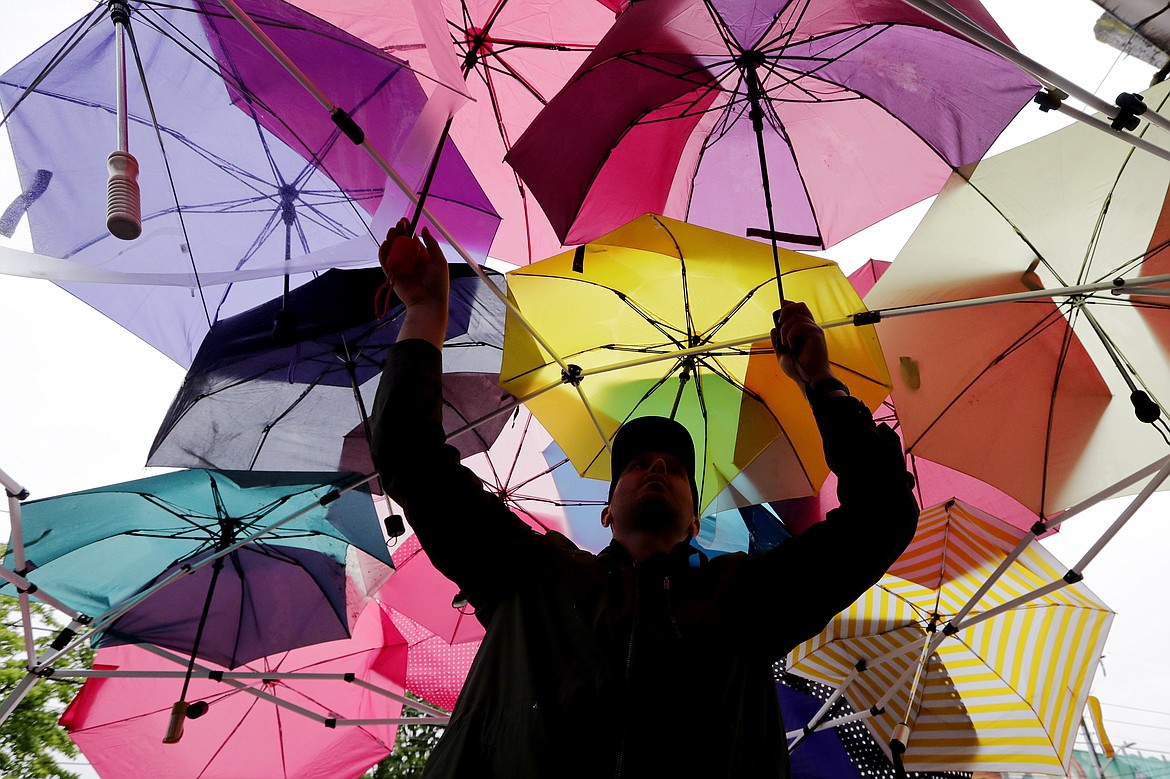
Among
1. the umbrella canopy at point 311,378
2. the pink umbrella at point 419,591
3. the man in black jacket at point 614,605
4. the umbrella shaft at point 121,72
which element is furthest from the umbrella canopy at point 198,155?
the pink umbrella at point 419,591

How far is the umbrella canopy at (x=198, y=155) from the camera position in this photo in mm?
3590

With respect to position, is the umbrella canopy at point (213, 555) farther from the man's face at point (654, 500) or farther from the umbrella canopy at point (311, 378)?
the man's face at point (654, 500)

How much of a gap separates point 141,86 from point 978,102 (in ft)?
12.5

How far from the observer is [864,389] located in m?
4.12

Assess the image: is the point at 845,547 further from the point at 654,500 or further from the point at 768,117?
the point at 768,117

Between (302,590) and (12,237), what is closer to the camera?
(12,237)

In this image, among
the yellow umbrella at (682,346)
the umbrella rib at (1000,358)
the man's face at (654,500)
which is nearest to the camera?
the man's face at (654,500)

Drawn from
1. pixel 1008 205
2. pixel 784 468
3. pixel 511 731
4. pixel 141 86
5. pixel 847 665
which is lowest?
pixel 511 731

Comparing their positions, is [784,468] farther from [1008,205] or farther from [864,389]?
[1008,205]

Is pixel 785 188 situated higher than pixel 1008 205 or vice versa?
pixel 785 188

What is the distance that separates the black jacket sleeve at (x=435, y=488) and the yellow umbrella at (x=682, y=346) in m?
2.12

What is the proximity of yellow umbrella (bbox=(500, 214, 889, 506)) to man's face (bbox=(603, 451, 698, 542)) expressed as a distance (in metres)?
1.48

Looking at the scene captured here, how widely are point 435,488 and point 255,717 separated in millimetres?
6784

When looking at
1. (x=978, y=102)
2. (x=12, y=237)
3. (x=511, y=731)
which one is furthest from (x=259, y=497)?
(x=978, y=102)
